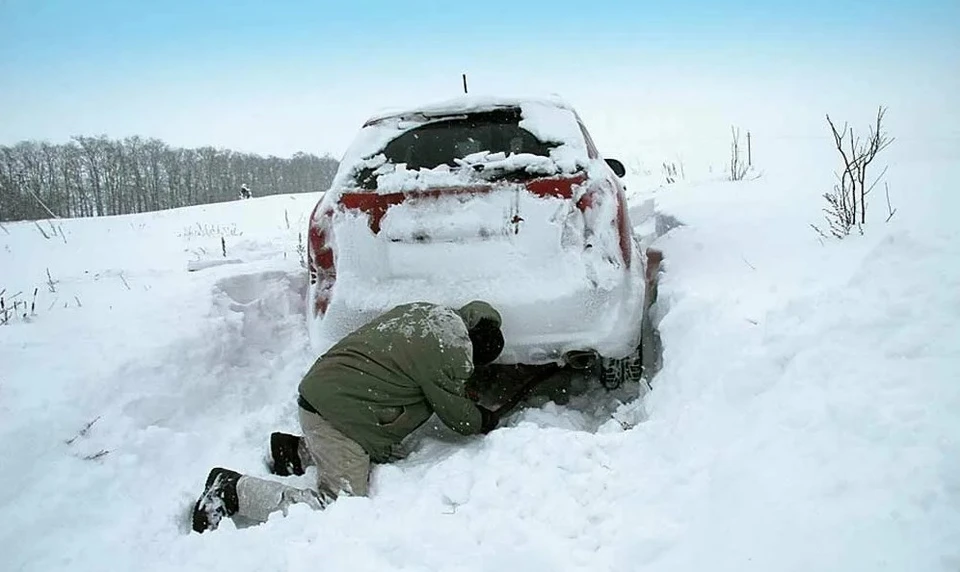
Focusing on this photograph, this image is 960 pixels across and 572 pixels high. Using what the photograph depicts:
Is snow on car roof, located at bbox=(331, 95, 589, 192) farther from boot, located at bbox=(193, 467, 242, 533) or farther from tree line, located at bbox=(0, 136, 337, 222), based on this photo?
tree line, located at bbox=(0, 136, 337, 222)

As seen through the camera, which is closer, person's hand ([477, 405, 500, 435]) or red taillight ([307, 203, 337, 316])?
person's hand ([477, 405, 500, 435])

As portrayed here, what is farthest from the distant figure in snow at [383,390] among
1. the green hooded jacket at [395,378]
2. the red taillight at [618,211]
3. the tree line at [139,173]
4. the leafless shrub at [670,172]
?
the tree line at [139,173]

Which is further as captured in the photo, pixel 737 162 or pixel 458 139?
pixel 737 162

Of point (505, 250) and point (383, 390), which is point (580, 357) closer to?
point (505, 250)

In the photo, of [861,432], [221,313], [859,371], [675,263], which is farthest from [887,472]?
[221,313]

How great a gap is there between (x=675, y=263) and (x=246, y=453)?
294 cm

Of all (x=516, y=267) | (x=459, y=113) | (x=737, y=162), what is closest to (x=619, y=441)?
(x=516, y=267)

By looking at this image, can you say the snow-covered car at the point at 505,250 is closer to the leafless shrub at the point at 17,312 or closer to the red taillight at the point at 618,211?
the red taillight at the point at 618,211

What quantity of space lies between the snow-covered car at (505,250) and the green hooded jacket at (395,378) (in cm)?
27

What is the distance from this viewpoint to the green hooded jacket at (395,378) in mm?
2883

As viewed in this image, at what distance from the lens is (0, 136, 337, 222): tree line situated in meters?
52.7

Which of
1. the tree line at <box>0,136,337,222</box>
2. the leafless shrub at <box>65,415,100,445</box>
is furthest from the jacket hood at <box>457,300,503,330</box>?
the tree line at <box>0,136,337,222</box>

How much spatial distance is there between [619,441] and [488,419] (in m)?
0.82

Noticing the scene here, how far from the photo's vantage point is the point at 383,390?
115 inches
